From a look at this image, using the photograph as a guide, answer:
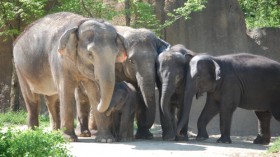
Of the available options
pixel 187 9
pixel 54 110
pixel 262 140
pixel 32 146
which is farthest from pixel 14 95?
pixel 32 146

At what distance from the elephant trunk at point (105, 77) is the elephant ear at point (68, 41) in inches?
27.9

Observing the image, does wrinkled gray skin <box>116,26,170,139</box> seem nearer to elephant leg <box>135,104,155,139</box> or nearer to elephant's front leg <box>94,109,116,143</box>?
elephant leg <box>135,104,155,139</box>

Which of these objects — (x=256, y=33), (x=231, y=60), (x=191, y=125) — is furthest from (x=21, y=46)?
(x=256, y=33)

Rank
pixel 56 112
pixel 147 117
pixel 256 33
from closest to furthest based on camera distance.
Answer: pixel 147 117 < pixel 56 112 < pixel 256 33

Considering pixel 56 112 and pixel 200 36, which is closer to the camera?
pixel 56 112

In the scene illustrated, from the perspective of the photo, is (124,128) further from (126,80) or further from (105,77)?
(126,80)

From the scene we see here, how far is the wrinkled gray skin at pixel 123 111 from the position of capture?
12.9m

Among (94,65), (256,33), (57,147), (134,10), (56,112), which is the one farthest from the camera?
(256,33)

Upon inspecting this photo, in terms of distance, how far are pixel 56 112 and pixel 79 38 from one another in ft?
9.04

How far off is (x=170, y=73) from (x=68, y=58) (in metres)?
2.21

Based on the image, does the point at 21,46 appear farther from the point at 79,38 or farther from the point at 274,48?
the point at 274,48

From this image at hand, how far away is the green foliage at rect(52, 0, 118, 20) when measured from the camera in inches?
719

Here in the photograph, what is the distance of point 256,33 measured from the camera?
64.5 feet

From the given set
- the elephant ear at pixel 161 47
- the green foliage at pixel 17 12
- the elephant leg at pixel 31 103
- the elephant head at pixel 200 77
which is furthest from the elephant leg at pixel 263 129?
the green foliage at pixel 17 12
